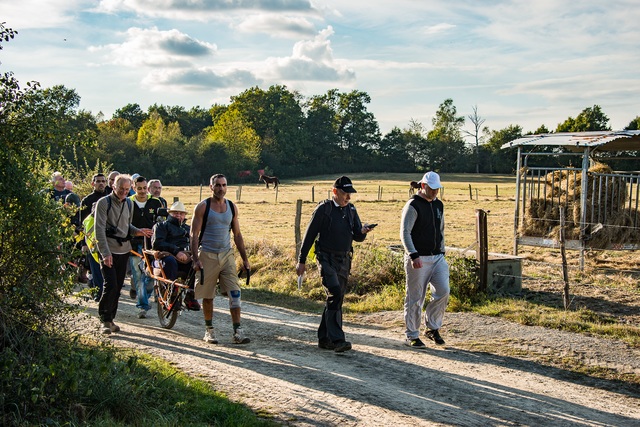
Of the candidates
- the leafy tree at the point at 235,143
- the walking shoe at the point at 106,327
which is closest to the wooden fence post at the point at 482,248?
the walking shoe at the point at 106,327

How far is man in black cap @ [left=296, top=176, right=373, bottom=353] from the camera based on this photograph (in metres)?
8.80

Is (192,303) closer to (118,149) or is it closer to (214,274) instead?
(214,274)

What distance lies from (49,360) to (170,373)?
1.53 meters

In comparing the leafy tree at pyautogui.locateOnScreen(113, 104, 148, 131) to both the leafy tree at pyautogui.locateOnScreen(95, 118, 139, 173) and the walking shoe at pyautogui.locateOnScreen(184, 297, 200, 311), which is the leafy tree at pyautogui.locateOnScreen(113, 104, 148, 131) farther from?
the walking shoe at pyautogui.locateOnScreen(184, 297, 200, 311)

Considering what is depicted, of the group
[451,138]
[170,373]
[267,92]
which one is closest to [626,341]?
[170,373]

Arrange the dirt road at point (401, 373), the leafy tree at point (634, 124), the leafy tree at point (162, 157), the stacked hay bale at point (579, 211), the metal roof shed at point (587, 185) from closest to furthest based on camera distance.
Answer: the dirt road at point (401, 373) → the metal roof shed at point (587, 185) → the stacked hay bale at point (579, 211) → the leafy tree at point (634, 124) → the leafy tree at point (162, 157)

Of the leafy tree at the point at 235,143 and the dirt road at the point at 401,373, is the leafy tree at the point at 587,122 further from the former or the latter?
the dirt road at the point at 401,373

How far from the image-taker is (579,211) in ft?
52.2

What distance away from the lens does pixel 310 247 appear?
8.95 m

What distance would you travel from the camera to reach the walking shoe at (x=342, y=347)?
28.4 feet

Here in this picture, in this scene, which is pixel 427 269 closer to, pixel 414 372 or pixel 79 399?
pixel 414 372

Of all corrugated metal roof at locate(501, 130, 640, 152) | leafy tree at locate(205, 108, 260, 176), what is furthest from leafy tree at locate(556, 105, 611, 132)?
corrugated metal roof at locate(501, 130, 640, 152)

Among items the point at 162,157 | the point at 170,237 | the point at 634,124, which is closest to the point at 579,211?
the point at 170,237

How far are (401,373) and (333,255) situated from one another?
1916 mm
